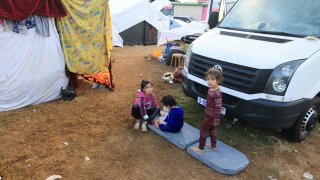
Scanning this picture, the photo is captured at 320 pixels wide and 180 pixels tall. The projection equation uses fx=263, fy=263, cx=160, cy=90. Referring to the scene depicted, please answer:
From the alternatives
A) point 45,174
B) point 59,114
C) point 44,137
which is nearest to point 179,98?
point 59,114

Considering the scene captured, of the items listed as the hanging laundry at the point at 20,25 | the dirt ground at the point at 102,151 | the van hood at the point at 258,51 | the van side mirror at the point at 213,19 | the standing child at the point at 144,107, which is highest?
the van side mirror at the point at 213,19

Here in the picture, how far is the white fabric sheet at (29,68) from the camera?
5.05 metres

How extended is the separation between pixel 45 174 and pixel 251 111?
296cm

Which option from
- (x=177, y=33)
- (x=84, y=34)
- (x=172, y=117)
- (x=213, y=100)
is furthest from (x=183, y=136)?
(x=177, y=33)

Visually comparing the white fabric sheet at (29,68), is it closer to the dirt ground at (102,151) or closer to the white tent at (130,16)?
the dirt ground at (102,151)

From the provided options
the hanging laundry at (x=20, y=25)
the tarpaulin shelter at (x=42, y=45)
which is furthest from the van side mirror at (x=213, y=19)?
the hanging laundry at (x=20, y=25)

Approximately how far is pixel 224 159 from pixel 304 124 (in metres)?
1.53

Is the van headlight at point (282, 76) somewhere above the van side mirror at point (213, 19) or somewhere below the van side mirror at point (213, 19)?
below

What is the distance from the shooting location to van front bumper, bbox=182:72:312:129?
370cm

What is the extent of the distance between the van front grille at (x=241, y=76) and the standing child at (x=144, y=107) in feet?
3.26

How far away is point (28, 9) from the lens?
496 centimetres

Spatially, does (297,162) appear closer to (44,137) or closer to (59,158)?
(59,158)

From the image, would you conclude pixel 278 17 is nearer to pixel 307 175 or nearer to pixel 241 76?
pixel 241 76

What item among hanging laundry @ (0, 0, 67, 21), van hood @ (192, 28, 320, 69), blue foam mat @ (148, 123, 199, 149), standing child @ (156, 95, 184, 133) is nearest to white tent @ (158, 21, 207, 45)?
hanging laundry @ (0, 0, 67, 21)
